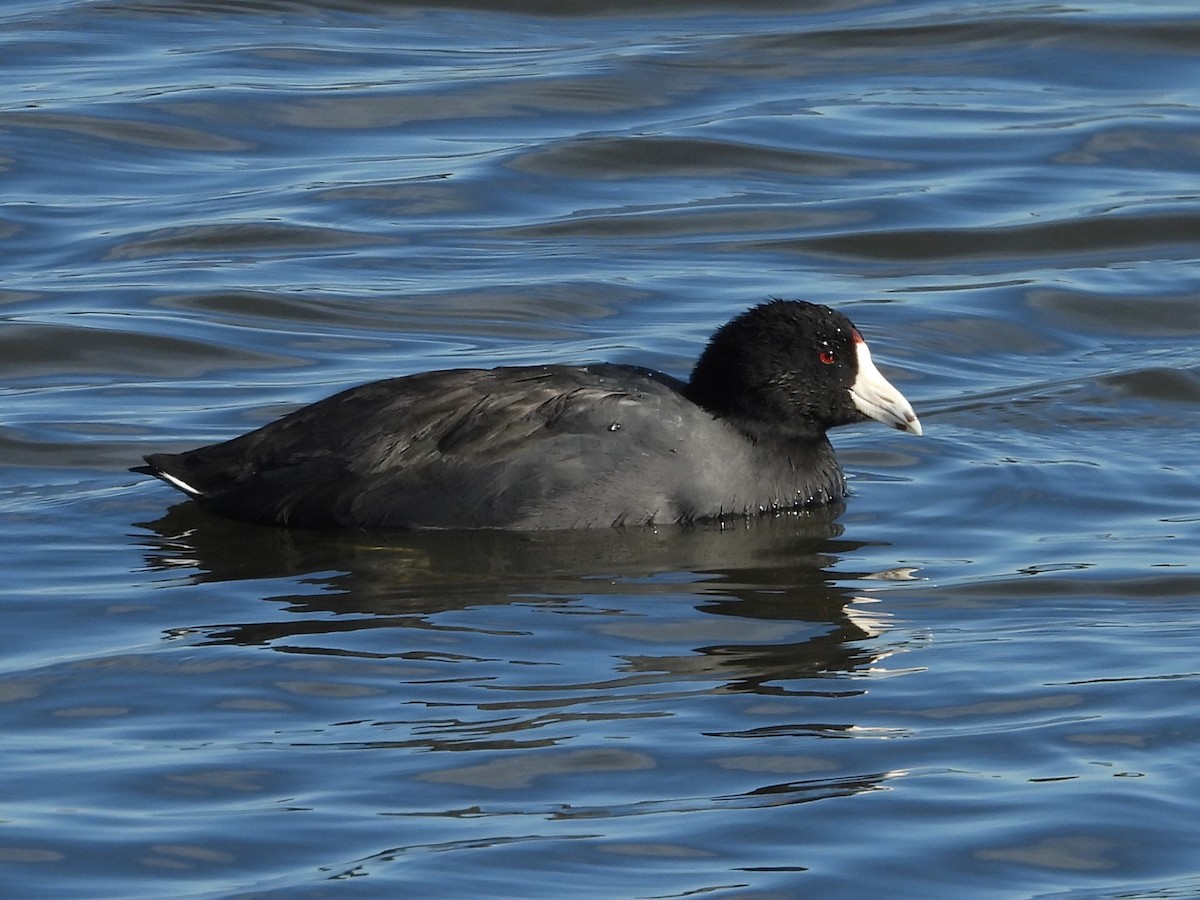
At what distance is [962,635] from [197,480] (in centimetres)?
324

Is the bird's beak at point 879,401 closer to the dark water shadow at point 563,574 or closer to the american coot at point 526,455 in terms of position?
the american coot at point 526,455

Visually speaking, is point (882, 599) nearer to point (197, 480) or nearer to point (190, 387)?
point (197, 480)

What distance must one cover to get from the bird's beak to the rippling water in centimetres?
33

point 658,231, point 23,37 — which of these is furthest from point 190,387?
point 23,37

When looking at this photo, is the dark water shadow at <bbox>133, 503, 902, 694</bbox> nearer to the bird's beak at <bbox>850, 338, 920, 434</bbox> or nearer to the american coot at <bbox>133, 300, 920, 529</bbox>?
the american coot at <bbox>133, 300, 920, 529</bbox>

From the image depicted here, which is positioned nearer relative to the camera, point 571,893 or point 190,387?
point 571,893

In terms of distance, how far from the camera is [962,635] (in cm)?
826

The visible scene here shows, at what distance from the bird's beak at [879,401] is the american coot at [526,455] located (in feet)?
0.81

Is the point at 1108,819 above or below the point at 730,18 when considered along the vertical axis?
below

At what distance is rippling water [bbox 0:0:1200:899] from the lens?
21.5ft

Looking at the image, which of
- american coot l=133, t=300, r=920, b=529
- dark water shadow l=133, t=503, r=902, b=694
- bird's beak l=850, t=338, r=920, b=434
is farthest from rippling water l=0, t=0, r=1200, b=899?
bird's beak l=850, t=338, r=920, b=434

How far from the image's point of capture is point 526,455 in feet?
31.3

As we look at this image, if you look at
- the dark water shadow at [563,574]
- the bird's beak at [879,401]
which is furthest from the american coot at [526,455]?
the bird's beak at [879,401]

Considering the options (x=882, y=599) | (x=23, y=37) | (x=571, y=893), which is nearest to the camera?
(x=571, y=893)
